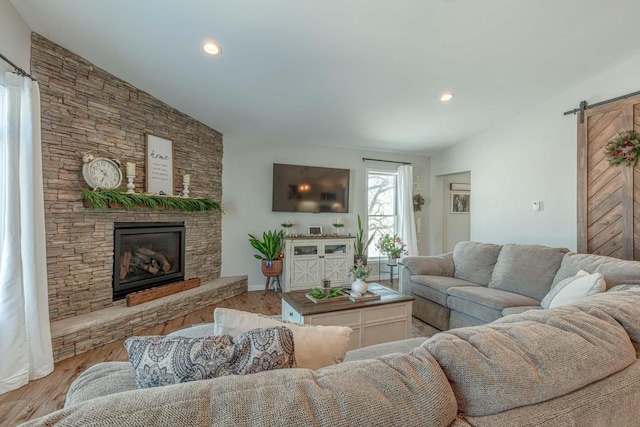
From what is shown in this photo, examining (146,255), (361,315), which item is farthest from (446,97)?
(146,255)

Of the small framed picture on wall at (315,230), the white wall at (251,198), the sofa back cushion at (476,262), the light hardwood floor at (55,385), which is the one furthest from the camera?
the small framed picture on wall at (315,230)

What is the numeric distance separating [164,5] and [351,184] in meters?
3.83

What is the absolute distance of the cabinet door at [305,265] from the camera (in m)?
4.47

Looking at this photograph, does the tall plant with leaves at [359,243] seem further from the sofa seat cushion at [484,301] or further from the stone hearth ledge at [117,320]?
the stone hearth ledge at [117,320]

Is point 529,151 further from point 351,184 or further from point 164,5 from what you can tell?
point 164,5

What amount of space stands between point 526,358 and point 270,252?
3877 mm

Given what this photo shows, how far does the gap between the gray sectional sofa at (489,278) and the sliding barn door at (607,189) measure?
0.72 m

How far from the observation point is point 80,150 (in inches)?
106

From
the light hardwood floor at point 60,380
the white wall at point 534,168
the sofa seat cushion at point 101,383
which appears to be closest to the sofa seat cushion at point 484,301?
the light hardwood floor at point 60,380

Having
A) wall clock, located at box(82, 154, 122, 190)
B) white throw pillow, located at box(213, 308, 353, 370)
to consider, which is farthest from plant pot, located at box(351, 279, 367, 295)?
wall clock, located at box(82, 154, 122, 190)

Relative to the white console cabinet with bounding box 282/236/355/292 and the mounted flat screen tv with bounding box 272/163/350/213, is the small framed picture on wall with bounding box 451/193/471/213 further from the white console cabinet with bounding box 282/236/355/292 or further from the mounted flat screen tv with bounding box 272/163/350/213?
the white console cabinet with bounding box 282/236/355/292

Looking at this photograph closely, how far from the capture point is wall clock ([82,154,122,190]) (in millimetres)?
2662

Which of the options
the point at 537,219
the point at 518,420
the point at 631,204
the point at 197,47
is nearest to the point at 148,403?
the point at 518,420

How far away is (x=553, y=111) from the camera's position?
3691 millimetres
